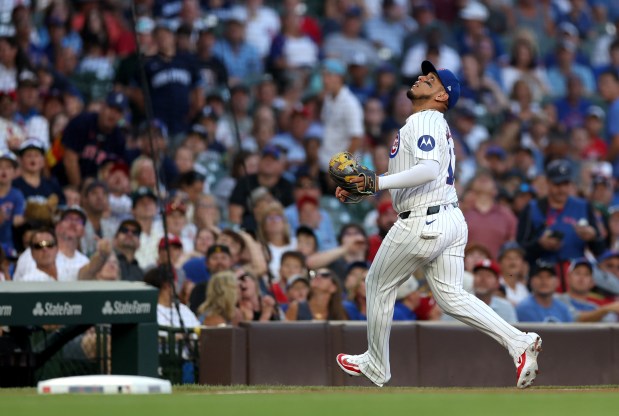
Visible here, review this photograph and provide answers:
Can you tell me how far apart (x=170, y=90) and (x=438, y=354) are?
17.4ft

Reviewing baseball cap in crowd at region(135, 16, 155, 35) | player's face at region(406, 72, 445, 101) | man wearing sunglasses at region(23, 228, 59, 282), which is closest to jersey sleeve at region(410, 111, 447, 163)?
player's face at region(406, 72, 445, 101)

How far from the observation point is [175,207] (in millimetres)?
11750

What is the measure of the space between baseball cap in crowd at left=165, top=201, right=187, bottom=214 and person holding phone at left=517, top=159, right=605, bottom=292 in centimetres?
342

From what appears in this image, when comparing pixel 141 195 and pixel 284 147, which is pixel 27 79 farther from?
pixel 284 147

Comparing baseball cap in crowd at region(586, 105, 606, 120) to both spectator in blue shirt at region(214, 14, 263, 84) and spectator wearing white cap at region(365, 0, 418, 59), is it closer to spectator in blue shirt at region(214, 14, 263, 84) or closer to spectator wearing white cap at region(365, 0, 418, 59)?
spectator wearing white cap at region(365, 0, 418, 59)

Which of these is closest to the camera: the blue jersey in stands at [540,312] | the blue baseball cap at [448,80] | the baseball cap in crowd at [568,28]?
the blue baseball cap at [448,80]

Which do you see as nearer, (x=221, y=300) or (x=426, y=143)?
(x=426, y=143)

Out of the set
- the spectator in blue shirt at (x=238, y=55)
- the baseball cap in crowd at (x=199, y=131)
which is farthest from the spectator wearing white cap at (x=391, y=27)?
the baseball cap in crowd at (x=199, y=131)

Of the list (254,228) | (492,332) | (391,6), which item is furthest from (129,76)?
(492,332)

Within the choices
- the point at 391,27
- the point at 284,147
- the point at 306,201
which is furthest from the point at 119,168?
the point at 391,27

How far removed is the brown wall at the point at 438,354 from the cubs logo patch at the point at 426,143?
2413mm

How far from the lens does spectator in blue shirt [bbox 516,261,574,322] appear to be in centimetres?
1095

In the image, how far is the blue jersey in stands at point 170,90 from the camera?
527 inches

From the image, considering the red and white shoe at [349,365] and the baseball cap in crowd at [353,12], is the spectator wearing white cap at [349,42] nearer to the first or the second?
the baseball cap in crowd at [353,12]
